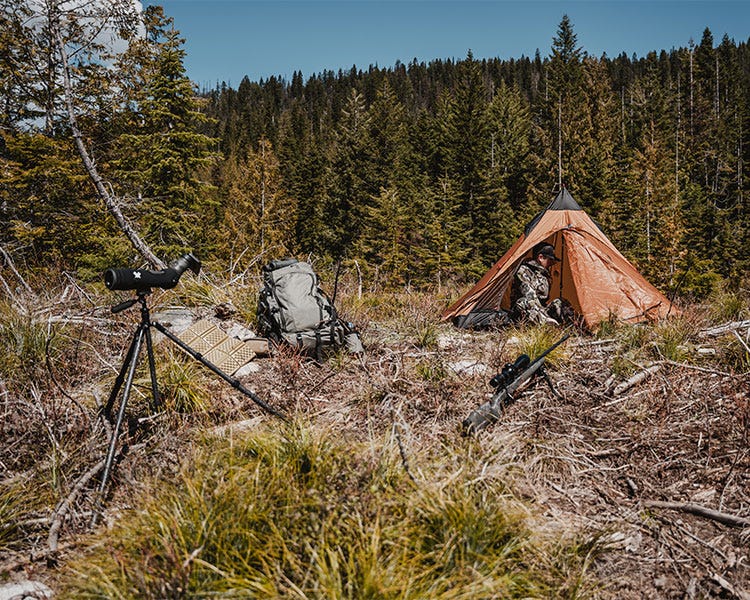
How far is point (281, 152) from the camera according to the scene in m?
45.5

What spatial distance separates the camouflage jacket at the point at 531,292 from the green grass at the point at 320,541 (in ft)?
14.7

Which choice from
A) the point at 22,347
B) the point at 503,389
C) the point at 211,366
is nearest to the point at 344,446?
the point at 211,366

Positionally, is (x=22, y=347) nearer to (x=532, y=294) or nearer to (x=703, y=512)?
(x=703, y=512)

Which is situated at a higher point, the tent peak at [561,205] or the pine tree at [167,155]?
the pine tree at [167,155]

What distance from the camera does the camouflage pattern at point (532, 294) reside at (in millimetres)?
6625

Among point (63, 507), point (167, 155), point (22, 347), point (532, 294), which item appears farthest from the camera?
point (167, 155)

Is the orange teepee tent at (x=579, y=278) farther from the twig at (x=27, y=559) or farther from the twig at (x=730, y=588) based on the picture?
the twig at (x=27, y=559)

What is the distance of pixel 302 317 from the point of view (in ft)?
16.5

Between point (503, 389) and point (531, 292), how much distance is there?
3.37 metres

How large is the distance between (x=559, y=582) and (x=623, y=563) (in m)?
0.52

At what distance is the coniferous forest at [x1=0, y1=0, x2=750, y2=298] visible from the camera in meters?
10.7

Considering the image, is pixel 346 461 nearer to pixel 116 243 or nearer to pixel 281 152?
pixel 116 243

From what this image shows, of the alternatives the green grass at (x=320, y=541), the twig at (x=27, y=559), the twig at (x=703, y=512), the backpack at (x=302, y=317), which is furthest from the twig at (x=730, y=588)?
the backpack at (x=302, y=317)

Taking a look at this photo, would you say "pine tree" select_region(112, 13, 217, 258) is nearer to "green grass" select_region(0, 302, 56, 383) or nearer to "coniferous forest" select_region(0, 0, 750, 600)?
"coniferous forest" select_region(0, 0, 750, 600)
